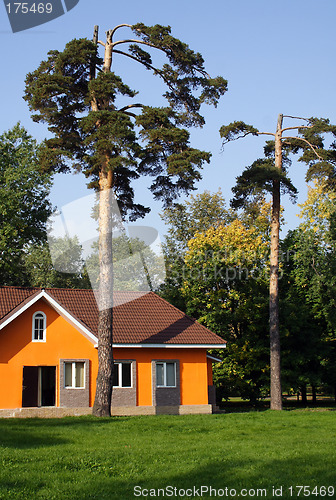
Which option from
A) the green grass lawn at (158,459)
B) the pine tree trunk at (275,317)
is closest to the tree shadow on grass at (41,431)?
the green grass lawn at (158,459)

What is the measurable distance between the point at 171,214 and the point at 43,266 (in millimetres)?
14644

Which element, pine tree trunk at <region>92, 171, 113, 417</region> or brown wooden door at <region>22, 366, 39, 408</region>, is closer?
pine tree trunk at <region>92, 171, 113, 417</region>

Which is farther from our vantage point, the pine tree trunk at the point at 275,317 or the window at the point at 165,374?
the window at the point at 165,374

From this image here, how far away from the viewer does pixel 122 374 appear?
2684cm

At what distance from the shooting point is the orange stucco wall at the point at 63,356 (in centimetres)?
2547

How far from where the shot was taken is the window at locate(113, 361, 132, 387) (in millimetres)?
26688

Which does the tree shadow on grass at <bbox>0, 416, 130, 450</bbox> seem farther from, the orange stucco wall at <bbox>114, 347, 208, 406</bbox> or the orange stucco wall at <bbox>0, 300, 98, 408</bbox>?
the orange stucco wall at <bbox>114, 347, 208, 406</bbox>

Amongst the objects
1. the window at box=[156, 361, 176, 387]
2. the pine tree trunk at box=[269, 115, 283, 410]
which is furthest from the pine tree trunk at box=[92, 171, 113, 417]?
the pine tree trunk at box=[269, 115, 283, 410]

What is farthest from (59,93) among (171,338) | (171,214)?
(171,214)

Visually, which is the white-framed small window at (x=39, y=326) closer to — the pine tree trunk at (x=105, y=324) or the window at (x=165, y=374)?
the pine tree trunk at (x=105, y=324)

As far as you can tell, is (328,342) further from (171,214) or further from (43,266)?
(43,266)

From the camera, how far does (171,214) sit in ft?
165

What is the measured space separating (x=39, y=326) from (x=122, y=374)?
14.0ft

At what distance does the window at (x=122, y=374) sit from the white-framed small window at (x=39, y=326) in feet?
11.5
